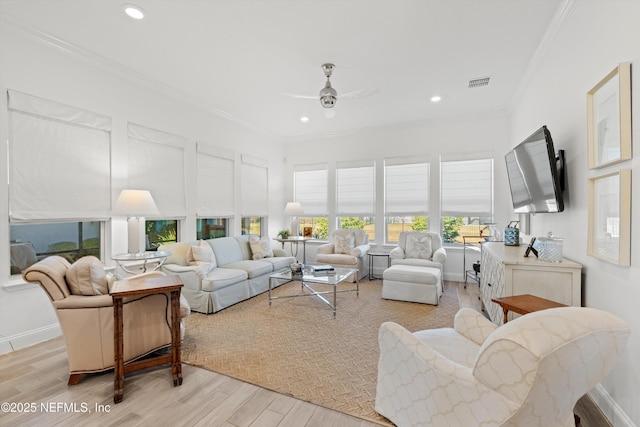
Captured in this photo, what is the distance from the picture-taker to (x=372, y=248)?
6168mm

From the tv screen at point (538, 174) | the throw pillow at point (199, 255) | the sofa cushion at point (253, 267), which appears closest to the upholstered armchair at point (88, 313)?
the throw pillow at point (199, 255)

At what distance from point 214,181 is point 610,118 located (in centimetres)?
490

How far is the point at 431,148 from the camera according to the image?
5660mm

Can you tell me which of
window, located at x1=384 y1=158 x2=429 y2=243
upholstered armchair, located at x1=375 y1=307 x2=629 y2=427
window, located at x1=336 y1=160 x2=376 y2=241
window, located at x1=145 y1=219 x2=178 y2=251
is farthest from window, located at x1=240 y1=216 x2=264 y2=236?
upholstered armchair, located at x1=375 y1=307 x2=629 y2=427

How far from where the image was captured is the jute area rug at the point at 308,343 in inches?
84.8

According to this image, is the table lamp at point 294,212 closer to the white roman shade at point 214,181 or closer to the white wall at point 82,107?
the white roman shade at point 214,181

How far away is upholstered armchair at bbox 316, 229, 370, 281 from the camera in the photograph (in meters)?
5.26

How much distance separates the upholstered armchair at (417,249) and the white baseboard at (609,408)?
9.25 ft

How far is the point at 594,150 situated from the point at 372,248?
14.5 feet

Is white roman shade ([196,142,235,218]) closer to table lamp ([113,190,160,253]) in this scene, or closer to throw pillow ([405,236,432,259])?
table lamp ([113,190,160,253])

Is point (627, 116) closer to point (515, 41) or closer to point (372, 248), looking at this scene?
point (515, 41)

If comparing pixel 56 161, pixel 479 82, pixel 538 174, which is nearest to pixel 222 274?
pixel 56 161

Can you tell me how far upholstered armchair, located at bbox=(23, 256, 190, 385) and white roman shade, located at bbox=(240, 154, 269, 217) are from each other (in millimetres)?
3487

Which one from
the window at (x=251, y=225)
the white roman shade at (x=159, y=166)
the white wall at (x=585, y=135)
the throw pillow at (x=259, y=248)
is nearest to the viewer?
the white wall at (x=585, y=135)
